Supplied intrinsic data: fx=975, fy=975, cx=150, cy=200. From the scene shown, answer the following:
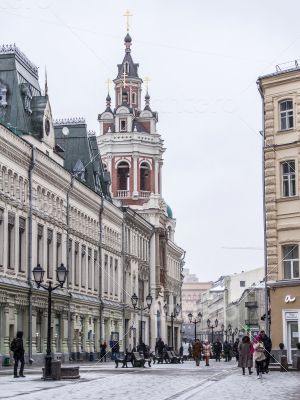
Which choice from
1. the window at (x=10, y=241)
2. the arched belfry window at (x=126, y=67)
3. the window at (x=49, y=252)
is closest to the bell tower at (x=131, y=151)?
the arched belfry window at (x=126, y=67)

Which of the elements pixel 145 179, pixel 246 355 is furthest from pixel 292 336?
pixel 145 179

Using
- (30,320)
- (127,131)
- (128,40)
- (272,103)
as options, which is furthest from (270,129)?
(128,40)

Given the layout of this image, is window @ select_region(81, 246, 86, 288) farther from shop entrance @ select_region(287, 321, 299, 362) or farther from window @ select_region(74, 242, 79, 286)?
shop entrance @ select_region(287, 321, 299, 362)

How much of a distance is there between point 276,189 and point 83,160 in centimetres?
3220

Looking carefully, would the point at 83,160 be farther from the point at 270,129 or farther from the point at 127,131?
the point at 270,129

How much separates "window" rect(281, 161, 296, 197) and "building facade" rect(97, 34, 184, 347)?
5234 cm

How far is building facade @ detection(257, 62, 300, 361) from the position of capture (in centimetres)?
4319

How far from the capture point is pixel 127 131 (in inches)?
3878

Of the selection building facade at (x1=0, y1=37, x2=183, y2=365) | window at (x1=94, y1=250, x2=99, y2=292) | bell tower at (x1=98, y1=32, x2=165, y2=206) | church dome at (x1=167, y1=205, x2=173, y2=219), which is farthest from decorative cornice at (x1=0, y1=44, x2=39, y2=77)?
church dome at (x1=167, y1=205, x2=173, y2=219)

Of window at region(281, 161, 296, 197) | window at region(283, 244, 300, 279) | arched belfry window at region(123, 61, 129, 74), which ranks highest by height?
arched belfry window at region(123, 61, 129, 74)

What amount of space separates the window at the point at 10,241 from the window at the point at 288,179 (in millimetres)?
14365

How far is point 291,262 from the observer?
43969 millimetres

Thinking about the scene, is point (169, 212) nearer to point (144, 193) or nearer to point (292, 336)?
point (144, 193)

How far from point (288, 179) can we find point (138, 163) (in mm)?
53728
